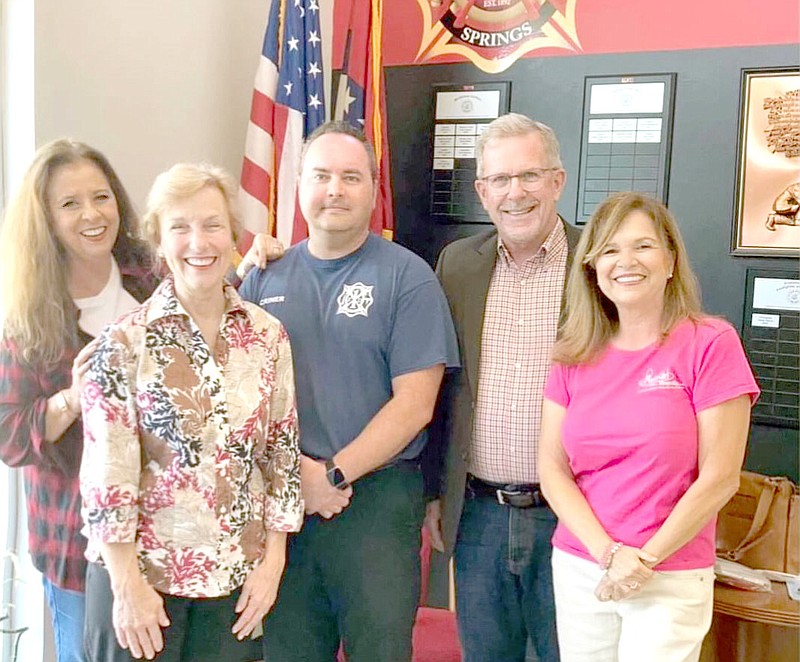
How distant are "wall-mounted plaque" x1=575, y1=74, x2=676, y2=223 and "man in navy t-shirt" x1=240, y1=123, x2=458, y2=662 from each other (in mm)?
1211

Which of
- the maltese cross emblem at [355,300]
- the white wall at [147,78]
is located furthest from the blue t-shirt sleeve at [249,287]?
the white wall at [147,78]

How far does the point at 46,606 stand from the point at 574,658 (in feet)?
5.24

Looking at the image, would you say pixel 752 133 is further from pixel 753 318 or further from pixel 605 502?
pixel 605 502

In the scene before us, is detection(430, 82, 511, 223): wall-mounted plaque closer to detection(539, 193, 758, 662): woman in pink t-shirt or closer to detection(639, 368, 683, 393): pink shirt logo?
detection(539, 193, 758, 662): woman in pink t-shirt

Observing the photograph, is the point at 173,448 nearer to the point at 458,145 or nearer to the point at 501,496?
the point at 501,496

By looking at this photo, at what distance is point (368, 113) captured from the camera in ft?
10.3

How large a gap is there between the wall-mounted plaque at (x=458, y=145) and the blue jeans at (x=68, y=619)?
1.90 m

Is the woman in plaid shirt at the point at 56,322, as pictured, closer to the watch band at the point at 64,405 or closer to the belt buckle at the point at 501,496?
the watch band at the point at 64,405

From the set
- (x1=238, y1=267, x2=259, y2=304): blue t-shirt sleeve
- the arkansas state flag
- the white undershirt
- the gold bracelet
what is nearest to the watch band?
the gold bracelet

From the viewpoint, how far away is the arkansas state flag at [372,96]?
10.2 feet

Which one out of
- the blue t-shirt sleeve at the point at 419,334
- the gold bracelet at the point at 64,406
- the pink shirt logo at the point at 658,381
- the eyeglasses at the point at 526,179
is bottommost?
the gold bracelet at the point at 64,406

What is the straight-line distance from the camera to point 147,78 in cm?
277

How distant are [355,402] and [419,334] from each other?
0.68 feet

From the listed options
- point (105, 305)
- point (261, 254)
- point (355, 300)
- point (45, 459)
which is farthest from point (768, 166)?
point (45, 459)
